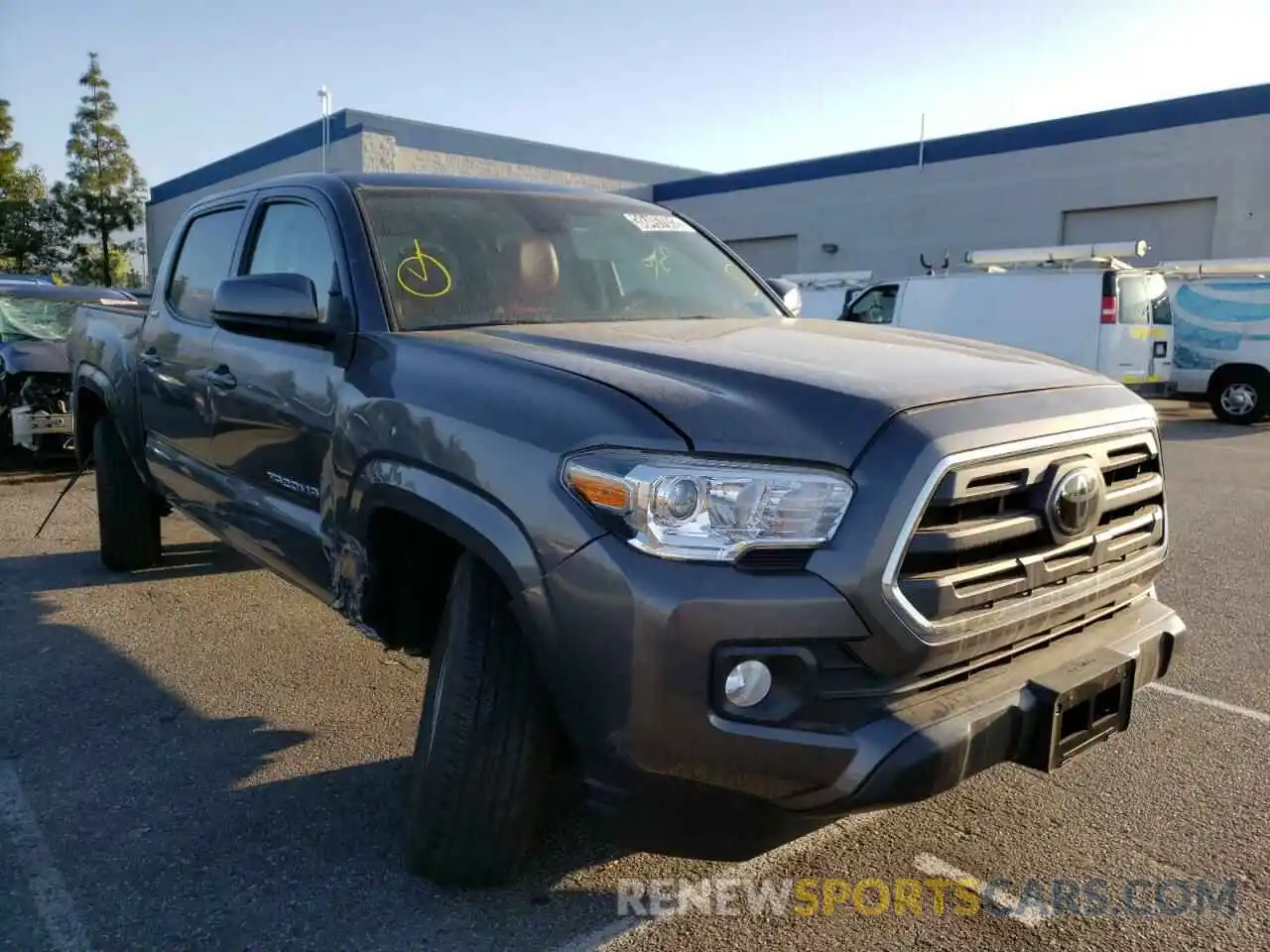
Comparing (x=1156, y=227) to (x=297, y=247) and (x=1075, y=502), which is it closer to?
(x=297, y=247)

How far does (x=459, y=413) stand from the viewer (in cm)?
253

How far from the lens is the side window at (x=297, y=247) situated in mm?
3393

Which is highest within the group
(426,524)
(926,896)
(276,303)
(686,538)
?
(276,303)

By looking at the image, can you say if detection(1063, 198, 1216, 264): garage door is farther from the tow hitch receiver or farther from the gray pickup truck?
the tow hitch receiver

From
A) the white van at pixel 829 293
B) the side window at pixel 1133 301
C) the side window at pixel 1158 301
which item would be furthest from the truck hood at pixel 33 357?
the side window at pixel 1158 301

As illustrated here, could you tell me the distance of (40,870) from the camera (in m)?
2.77

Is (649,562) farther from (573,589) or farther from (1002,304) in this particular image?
(1002,304)

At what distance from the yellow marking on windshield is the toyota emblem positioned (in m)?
1.87

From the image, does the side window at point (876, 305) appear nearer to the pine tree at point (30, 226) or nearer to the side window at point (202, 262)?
the side window at point (202, 262)

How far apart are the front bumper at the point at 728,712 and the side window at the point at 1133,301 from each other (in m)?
13.1

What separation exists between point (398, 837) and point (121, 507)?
341 cm

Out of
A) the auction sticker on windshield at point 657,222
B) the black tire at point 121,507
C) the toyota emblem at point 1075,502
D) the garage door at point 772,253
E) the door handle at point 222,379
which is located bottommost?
the black tire at point 121,507

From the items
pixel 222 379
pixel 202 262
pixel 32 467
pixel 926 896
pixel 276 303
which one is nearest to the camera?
pixel 926 896

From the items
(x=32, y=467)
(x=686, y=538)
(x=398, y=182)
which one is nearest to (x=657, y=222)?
(x=398, y=182)
